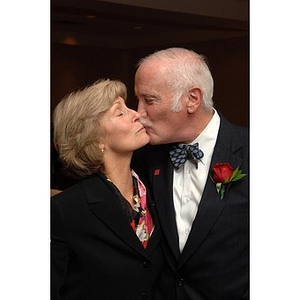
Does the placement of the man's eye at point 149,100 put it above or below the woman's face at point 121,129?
above

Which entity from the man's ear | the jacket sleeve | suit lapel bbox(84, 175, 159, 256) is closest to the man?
the man's ear

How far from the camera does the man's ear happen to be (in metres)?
2.40

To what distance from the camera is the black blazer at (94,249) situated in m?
2.22

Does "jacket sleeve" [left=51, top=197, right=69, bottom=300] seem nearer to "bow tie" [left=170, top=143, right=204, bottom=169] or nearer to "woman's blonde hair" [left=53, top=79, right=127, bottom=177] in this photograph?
"woman's blonde hair" [left=53, top=79, right=127, bottom=177]

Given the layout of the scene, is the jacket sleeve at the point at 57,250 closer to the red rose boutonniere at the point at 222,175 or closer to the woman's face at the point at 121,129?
the woman's face at the point at 121,129

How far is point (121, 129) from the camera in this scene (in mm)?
2258

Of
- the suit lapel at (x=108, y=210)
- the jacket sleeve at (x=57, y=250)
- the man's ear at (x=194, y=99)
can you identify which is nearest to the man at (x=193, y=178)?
the man's ear at (x=194, y=99)

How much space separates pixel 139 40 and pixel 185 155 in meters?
0.39
